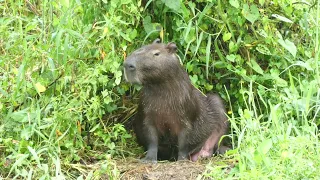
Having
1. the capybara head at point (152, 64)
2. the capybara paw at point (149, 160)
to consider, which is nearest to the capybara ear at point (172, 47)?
the capybara head at point (152, 64)

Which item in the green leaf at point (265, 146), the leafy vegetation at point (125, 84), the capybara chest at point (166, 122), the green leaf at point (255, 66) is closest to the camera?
the green leaf at point (265, 146)

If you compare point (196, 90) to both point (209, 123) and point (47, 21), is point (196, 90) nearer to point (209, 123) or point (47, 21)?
point (209, 123)

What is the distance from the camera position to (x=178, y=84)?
19.2 feet

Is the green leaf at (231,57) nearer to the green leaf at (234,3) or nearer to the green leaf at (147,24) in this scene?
the green leaf at (234,3)

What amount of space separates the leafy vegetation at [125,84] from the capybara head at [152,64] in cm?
16

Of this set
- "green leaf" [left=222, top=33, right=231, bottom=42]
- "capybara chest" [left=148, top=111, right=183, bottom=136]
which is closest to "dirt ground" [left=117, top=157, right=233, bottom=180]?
"capybara chest" [left=148, top=111, right=183, bottom=136]

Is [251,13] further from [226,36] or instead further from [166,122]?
[166,122]

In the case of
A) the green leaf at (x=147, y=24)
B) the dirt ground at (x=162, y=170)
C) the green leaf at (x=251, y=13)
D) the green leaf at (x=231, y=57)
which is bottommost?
the dirt ground at (x=162, y=170)

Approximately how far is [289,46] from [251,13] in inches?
16.6

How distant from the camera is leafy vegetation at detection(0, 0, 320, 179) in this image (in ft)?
17.3

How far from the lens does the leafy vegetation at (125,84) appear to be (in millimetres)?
5258

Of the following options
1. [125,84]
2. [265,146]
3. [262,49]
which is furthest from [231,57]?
[265,146]

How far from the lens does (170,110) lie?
19.3ft

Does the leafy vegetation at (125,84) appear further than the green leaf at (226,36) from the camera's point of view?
No
